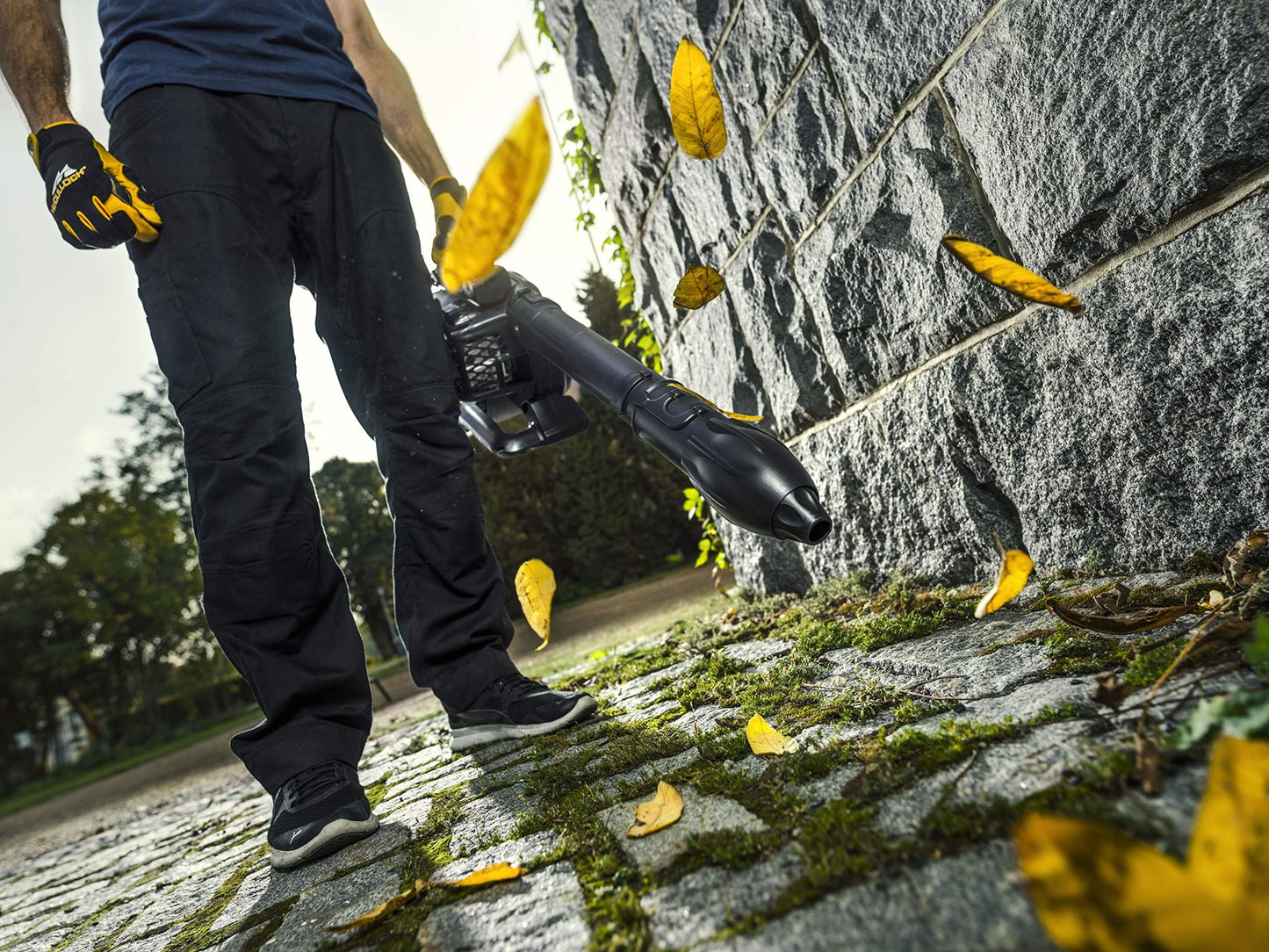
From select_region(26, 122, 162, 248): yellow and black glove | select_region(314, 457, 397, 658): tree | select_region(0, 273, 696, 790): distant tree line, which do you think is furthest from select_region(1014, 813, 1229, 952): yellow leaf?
select_region(314, 457, 397, 658): tree

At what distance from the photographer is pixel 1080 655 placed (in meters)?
1.00

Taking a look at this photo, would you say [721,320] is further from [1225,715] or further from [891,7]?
[1225,715]

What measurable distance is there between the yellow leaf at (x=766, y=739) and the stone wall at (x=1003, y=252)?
667mm

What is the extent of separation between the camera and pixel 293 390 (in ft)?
5.14

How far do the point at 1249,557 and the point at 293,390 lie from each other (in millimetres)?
1655

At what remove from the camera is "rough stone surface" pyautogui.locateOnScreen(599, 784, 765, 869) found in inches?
32.5

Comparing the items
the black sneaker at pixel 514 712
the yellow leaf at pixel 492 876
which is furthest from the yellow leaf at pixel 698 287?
the yellow leaf at pixel 492 876

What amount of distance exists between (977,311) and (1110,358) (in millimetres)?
276

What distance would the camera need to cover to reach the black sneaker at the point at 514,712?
171cm

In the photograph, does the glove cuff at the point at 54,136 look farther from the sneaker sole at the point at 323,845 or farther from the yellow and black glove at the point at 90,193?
the sneaker sole at the point at 323,845

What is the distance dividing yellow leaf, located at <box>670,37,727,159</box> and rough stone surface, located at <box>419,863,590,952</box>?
1746 millimetres

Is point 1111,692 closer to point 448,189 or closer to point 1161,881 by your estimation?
point 1161,881

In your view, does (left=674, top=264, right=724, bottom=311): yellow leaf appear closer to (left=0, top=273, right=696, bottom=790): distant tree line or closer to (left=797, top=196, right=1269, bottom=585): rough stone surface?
(left=797, top=196, right=1269, bottom=585): rough stone surface

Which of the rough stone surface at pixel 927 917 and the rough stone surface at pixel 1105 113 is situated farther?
the rough stone surface at pixel 1105 113
